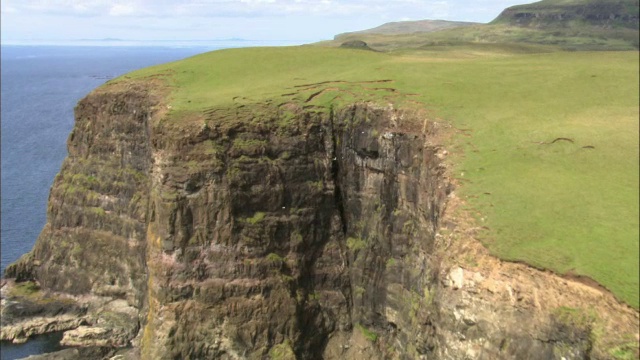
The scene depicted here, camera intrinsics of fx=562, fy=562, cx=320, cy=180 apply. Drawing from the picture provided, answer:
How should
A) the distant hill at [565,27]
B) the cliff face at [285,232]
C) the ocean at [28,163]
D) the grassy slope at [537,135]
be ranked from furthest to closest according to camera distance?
the ocean at [28,163] < the distant hill at [565,27] < the cliff face at [285,232] < the grassy slope at [537,135]

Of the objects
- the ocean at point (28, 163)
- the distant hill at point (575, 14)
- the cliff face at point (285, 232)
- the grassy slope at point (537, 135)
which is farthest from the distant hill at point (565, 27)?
the ocean at point (28, 163)

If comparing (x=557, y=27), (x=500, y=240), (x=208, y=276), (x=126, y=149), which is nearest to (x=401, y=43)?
(x=557, y=27)

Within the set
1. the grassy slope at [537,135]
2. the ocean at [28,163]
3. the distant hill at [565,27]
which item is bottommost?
the ocean at [28,163]

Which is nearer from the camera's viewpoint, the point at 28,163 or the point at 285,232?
the point at 285,232

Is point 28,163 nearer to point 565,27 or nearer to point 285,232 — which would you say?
point 285,232

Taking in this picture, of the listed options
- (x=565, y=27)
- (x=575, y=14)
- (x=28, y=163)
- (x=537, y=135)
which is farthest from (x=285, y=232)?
(x=28, y=163)

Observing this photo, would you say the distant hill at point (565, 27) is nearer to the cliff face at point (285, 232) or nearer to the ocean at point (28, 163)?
the cliff face at point (285, 232)

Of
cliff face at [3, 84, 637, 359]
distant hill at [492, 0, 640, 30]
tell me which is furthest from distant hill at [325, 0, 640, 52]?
cliff face at [3, 84, 637, 359]

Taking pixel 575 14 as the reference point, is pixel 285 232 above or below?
below

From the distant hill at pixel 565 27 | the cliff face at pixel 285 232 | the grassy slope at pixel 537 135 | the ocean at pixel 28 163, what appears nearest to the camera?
the grassy slope at pixel 537 135
